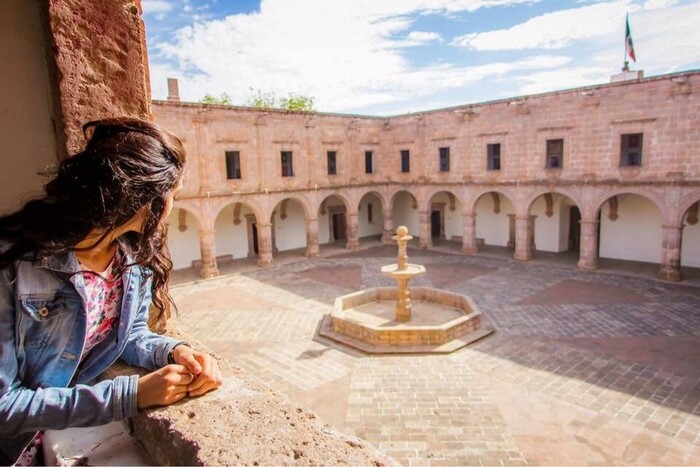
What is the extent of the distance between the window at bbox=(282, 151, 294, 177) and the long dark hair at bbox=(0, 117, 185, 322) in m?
21.0

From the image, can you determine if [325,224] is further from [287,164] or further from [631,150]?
[631,150]

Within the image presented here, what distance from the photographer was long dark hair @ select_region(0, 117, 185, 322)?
60.9 inches

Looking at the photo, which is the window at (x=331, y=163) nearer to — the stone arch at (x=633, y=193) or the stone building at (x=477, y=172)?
the stone building at (x=477, y=172)

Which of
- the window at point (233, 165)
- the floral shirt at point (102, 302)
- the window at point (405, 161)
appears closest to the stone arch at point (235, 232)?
the window at point (233, 165)

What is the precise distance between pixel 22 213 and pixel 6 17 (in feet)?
4.37

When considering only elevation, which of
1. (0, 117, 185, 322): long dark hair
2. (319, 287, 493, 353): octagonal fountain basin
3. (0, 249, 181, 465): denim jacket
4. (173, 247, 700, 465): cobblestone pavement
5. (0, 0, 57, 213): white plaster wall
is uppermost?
(0, 0, 57, 213): white plaster wall

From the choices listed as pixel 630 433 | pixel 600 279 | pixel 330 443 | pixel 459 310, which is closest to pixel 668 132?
Result: pixel 600 279

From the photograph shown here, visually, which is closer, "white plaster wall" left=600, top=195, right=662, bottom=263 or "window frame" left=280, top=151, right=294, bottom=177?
"white plaster wall" left=600, top=195, right=662, bottom=263

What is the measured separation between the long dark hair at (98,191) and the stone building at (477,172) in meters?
17.9

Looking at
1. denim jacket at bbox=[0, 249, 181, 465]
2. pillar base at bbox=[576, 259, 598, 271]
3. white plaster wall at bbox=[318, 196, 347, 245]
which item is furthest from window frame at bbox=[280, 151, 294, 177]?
denim jacket at bbox=[0, 249, 181, 465]

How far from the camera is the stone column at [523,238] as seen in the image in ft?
68.7

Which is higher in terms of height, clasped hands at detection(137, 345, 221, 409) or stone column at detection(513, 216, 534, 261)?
clasped hands at detection(137, 345, 221, 409)

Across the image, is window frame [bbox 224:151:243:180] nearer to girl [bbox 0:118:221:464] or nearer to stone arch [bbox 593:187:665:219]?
stone arch [bbox 593:187:665:219]

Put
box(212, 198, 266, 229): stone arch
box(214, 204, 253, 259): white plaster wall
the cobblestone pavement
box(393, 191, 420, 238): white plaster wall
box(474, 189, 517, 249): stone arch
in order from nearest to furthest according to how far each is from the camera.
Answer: the cobblestone pavement
box(212, 198, 266, 229): stone arch
box(214, 204, 253, 259): white plaster wall
box(474, 189, 517, 249): stone arch
box(393, 191, 420, 238): white plaster wall
